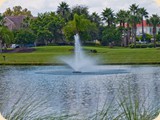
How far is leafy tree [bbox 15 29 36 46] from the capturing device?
78.2ft

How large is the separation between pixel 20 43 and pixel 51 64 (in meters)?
2.97

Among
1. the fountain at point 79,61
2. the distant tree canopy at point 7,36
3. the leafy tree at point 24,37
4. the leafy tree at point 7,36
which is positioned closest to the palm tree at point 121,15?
the fountain at point 79,61

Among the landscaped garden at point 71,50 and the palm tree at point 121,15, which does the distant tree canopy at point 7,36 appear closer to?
the landscaped garden at point 71,50

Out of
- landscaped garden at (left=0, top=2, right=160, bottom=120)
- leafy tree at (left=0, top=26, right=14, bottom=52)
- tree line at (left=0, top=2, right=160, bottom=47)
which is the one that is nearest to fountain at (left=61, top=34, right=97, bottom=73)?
landscaped garden at (left=0, top=2, right=160, bottom=120)

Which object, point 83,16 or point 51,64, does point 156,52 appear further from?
point 83,16

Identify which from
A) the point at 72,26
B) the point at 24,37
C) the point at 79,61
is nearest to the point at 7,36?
the point at 24,37

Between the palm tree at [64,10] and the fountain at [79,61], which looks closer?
the palm tree at [64,10]

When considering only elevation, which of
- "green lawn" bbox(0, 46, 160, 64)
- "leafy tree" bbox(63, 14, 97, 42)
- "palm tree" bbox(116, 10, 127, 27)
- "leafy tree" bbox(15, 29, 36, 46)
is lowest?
"green lawn" bbox(0, 46, 160, 64)

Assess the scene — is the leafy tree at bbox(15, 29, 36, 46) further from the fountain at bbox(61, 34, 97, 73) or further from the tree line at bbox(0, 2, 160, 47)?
the fountain at bbox(61, 34, 97, 73)

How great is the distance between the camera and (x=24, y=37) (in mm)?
26266

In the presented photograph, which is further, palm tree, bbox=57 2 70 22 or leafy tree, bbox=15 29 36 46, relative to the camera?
leafy tree, bbox=15 29 36 46

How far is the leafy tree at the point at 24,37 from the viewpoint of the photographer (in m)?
23.8

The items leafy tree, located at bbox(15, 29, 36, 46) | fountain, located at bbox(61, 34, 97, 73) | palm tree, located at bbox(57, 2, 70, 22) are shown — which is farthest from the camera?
leafy tree, located at bbox(15, 29, 36, 46)

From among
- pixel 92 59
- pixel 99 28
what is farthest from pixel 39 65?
pixel 99 28
